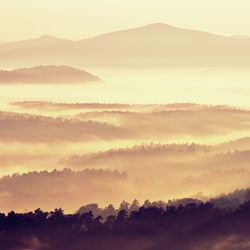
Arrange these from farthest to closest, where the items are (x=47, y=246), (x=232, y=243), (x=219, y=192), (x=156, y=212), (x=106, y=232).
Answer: (x=219, y=192) < (x=156, y=212) < (x=106, y=232) < (x=47, y=246) < (x=232, y=243)

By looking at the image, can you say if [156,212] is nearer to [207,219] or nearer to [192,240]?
[207,219]

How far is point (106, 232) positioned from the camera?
116 meters

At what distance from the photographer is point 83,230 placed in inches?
4606

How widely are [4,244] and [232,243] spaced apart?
3026 centimetres

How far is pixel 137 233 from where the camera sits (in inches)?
4520

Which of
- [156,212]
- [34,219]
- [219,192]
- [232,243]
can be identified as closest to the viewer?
[232,243]

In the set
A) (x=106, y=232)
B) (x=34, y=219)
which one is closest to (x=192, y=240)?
(x=106, y=232)

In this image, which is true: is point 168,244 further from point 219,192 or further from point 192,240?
point 219,192

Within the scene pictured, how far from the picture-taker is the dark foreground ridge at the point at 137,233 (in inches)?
4171

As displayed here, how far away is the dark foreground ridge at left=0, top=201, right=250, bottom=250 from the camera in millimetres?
105938

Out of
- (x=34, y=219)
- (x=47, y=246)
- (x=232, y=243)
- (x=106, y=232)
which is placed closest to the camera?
(x=232, y=243)

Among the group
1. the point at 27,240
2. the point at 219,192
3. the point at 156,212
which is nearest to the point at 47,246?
the point at 27,240

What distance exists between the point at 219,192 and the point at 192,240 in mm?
90949

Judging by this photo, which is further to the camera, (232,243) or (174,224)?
(174,224)
